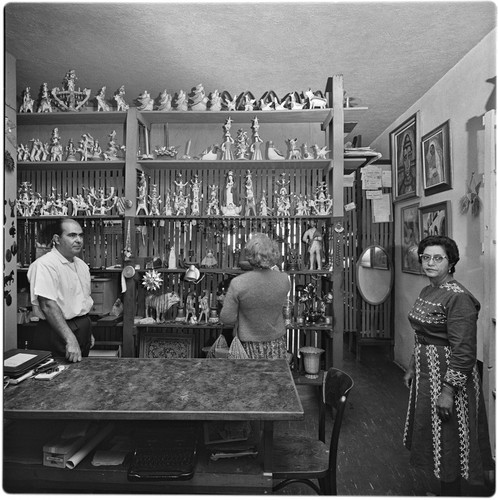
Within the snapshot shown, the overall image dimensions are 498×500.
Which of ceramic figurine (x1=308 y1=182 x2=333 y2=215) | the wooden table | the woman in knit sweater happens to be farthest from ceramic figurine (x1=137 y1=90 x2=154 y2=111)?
the wooden table

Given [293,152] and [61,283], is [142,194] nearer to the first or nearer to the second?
[61,283]

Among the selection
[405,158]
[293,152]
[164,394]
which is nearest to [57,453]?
[164,394]

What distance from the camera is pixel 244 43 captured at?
2982 mm

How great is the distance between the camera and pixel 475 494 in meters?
2.12

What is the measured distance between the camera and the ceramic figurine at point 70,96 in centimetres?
344

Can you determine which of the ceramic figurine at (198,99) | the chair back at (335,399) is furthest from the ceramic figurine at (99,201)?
the chair back at (335,399)

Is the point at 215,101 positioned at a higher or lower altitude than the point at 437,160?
higher

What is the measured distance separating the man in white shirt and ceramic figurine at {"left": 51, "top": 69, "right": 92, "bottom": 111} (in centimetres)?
138

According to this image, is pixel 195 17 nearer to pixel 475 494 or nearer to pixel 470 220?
pixel 470 220

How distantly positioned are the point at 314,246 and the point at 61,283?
2.03m

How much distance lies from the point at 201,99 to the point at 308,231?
4.86 feet

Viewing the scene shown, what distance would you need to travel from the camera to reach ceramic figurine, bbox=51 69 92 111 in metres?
3.44

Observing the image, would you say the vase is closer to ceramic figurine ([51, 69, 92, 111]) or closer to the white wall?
the white wall

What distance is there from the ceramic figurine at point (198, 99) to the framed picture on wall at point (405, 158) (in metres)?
2.18
